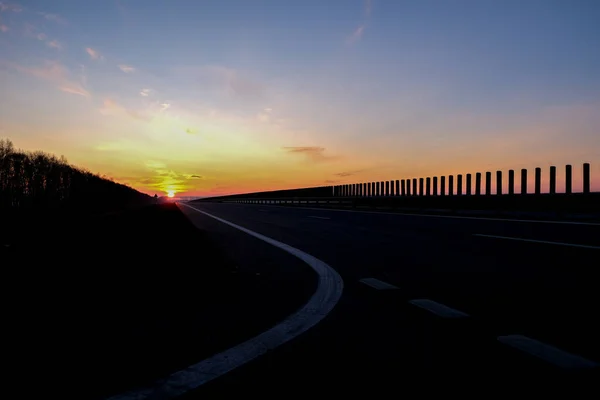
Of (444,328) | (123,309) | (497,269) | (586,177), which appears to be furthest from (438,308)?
(586,177)

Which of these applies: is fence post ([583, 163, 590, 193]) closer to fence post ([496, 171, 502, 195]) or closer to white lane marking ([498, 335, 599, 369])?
fence post ([496, 171, 502, 195])

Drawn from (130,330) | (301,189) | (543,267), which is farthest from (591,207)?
(301,189)

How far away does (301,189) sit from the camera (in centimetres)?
5334

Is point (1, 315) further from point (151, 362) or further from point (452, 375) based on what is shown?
point (452, 375)

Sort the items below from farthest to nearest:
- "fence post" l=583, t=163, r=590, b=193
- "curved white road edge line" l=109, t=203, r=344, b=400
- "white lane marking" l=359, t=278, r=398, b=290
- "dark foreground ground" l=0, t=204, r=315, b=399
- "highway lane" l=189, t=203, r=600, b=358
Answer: "fence post" l=583, t=163, r=590, b=193
"white lane marking" l=359, t=278, r=398, b=290
"highway lane" l=189, t=203, r=600, b=358
"dark foreground ground" l=0, t=204, r=315, b=399
"curved white road edge line" l=109, t=203, r=344, b=400

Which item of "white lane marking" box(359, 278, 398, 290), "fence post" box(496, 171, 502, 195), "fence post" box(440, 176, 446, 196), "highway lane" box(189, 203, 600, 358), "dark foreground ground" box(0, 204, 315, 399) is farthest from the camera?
"fence post" box(440, 176, 446, 196)

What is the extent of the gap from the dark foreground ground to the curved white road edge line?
0.37 feet

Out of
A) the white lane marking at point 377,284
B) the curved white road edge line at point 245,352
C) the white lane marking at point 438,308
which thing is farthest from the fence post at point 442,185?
the white lane marking at point 438,308

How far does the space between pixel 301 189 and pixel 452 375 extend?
5083cm

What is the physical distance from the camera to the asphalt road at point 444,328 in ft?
8.35

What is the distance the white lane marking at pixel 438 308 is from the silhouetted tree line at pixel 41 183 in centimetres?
1880

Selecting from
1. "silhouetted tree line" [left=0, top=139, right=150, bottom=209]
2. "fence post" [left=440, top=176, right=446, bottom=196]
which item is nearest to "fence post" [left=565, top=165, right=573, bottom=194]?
"fence post" [left=440, top=176, right=446, bottom=196]

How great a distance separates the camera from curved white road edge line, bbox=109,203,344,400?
7.74ft

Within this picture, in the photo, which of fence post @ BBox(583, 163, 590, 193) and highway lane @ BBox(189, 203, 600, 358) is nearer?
highway lane @ BBox(189, 203, 600, 358)
